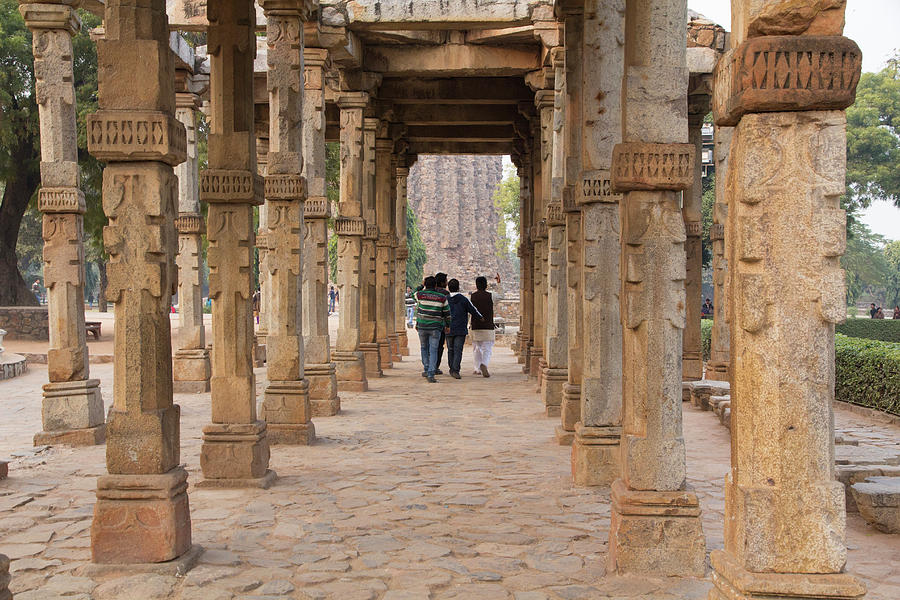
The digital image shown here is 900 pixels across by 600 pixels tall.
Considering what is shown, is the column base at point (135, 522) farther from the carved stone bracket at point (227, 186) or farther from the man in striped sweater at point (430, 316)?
the man in striped sweater at point (430, 316)

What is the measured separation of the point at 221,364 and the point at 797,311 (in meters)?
5.09

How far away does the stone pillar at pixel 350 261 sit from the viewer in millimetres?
13750

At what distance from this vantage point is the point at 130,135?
15.9 ft

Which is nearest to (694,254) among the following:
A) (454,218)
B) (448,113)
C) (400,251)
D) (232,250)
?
(448,113)

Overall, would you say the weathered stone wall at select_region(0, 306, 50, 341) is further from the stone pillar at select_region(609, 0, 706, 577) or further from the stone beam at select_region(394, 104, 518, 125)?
the stone pillar at select_region(609, 0, 706, 577)

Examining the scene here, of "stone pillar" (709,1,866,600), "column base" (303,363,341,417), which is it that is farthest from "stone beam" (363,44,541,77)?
"stone pillar" (709,1,866,600)

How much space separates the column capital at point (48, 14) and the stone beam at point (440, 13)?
156 inches

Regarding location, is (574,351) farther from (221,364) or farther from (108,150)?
(108,150)

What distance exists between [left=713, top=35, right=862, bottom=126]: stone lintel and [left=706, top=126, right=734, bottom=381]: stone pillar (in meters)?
10.6

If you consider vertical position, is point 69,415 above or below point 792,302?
below

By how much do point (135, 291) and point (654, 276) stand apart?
304 centimetres

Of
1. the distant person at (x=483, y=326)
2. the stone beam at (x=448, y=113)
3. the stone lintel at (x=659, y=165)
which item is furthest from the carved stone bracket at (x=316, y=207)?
the stone beam at (x=448, y=113)

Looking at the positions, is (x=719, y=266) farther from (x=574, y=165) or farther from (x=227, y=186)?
(x=227, y=186)

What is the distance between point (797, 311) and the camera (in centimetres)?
303
